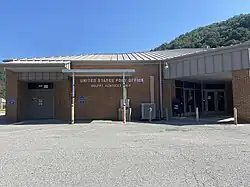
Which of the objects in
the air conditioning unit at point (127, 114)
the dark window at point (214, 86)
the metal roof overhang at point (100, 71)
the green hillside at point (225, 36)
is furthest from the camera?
the green hillside at point (225, 36)

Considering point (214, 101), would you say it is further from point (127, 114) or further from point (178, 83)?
point (127, 114)

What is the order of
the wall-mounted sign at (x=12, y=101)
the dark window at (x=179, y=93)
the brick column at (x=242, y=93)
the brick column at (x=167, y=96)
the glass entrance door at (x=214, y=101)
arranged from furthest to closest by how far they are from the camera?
the glass entrance door at (x=214, y=101), the dark window at (x=179, y=93), the brick column at (x=167, y=96), the wall-mounted sign at (x=12, y=101), the brick column at (x=242, y=93)

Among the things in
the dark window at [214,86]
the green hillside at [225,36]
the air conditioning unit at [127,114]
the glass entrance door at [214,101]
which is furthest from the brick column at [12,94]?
the green hillside at [225,36]

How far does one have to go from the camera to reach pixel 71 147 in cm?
826

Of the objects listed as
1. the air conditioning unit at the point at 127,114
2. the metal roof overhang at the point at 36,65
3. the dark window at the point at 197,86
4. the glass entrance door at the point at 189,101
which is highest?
the metal roof overhang at the point at 36,65

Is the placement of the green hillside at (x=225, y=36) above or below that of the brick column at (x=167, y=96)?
above

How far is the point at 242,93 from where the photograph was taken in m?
15.6

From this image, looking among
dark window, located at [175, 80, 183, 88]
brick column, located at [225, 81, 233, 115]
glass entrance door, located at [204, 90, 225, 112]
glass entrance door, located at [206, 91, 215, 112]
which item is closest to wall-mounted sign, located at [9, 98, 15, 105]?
dark window, located at [175, 80, 183, 88]

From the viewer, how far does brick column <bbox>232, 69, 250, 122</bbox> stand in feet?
50.3

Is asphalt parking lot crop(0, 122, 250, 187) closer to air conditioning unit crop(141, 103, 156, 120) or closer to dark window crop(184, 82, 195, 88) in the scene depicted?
air conditioning unit crop(141, 103, 156, 120)

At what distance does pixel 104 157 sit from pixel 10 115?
582 inches

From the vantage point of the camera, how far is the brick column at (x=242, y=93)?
50.3 feet

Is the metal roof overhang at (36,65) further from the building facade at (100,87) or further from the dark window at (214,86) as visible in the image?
the dark window at (214,86)

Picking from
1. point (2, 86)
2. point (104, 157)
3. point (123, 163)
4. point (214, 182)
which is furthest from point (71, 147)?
point (2, 86)
